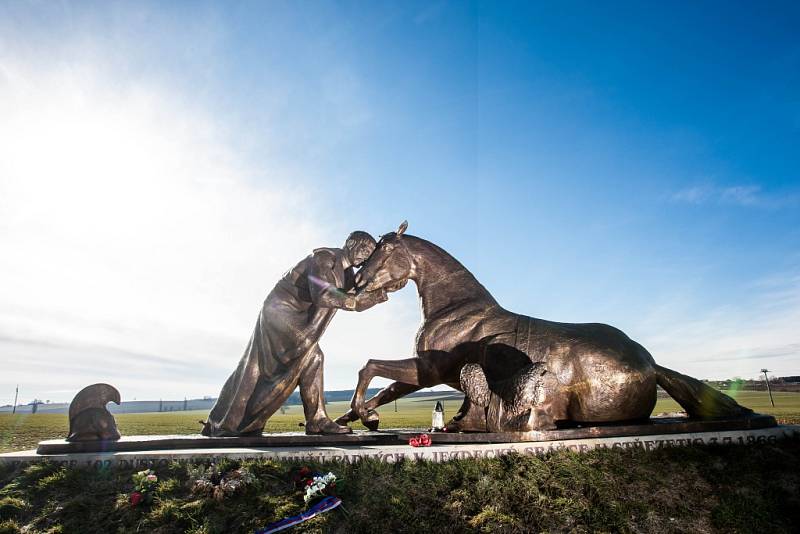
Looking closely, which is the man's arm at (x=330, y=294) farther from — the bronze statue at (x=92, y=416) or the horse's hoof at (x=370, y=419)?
the bronze statue at (x=92, y=416)

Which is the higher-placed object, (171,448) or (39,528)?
(171,448)

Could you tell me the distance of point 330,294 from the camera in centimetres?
758

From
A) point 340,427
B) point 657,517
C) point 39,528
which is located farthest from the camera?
point 340,427

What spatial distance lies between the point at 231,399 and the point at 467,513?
443 centimetres

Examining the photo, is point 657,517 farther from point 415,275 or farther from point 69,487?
point 69,487

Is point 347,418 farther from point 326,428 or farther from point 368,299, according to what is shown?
point 368,299

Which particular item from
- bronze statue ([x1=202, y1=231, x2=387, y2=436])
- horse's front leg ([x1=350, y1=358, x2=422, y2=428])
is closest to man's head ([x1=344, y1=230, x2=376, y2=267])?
bronze statue ([x1=202, y1=231, x2=387, y2=436])

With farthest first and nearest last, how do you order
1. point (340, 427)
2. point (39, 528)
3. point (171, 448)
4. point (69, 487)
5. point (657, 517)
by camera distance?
point (340, 427) → point (171, 448) → point (69, 487) → point (39, 528) → point (657, 517)

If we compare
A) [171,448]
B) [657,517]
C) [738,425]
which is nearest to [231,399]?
[171,448]

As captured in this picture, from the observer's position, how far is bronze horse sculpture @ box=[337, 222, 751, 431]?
21.2ft

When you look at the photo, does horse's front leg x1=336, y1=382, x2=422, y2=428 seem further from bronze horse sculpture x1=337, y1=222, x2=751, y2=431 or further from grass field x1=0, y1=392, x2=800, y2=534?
grass field x1=0, y1=392, x2=800, y2=534

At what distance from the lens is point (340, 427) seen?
745cm

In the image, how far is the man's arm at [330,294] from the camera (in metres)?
7.55

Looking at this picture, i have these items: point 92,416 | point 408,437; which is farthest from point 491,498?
point 92,416
